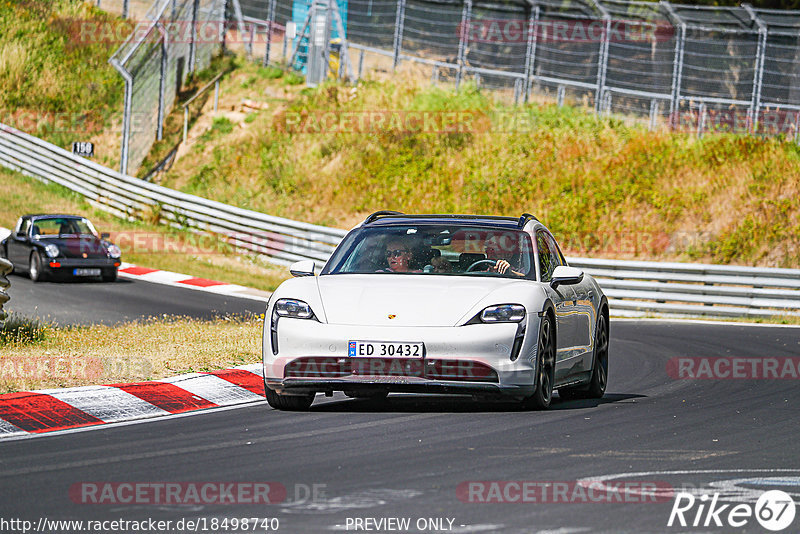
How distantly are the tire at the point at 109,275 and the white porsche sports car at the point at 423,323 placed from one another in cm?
1533

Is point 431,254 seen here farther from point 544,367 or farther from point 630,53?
point 630,53

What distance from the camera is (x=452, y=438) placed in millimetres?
7863

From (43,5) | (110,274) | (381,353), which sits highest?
(43,5)

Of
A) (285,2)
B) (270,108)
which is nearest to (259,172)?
(270,108)

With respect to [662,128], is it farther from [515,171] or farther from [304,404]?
[304,404]

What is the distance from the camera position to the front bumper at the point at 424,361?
28.2 feet

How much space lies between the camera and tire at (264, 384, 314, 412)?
9.24m

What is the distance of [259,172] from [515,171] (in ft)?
25.4

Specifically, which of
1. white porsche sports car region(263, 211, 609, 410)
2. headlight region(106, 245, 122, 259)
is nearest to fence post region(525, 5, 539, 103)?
headlight region(106, 245, 122, 259)

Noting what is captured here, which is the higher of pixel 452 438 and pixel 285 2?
pixel 285 2

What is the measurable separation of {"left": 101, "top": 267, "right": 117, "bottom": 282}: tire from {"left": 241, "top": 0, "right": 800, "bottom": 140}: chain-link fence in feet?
39.1

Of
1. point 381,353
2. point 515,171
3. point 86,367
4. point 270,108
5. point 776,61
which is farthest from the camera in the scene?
point 270,108

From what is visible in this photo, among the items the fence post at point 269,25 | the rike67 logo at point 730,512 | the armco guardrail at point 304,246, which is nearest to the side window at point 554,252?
the rike67 logo at point 730,512

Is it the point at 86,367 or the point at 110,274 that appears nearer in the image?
the point at 86,367
